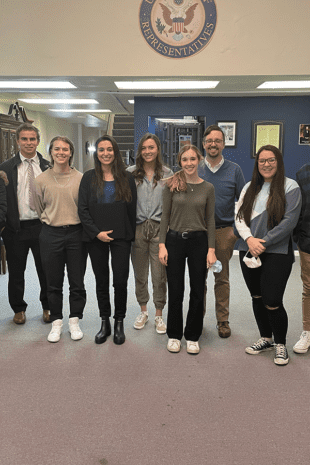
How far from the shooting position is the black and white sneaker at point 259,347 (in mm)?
2900

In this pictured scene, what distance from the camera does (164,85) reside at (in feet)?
16.5

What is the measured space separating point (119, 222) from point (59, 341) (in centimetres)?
113

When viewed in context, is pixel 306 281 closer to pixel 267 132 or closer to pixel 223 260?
pixel 223 260

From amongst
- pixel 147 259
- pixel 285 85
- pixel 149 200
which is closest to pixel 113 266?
pixel 147 259

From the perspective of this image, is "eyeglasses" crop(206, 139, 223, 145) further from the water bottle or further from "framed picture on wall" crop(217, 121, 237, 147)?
"framed picture on wall" crop(217, 121, 237, 147)

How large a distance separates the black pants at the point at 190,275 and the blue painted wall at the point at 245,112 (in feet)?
11.9

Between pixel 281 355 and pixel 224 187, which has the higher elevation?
pixel 224 187

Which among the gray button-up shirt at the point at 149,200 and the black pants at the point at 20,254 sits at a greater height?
the gray button-up shirt at the point at 149,200

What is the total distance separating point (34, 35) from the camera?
4309 millimetres

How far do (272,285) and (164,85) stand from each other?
3437 mm

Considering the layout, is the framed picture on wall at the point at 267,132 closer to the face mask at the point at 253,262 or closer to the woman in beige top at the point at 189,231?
the woman in beige top at the point at 189,231

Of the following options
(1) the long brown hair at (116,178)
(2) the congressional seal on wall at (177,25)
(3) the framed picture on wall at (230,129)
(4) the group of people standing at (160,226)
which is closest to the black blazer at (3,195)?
(4) the group of people standing at (160,226)

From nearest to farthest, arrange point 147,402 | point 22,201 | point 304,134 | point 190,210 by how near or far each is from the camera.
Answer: point 147,402 < point 190,210 < point 22,201 < point 304,134

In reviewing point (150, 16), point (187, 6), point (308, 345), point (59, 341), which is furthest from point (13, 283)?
point (187, 6)
